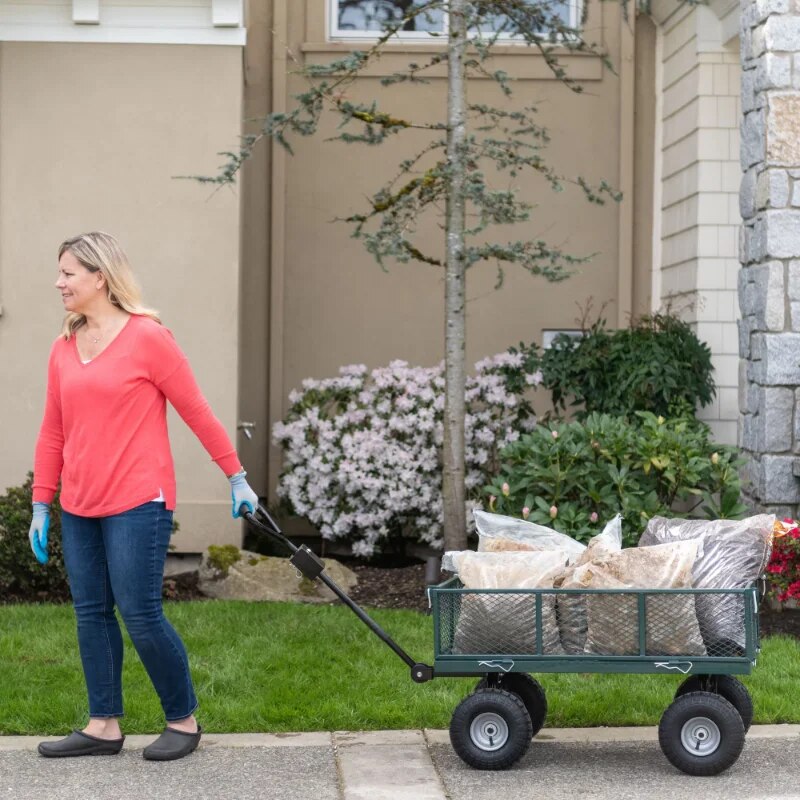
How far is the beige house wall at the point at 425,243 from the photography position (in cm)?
983

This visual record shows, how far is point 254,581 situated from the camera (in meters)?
7.72

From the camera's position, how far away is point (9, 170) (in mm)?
8633

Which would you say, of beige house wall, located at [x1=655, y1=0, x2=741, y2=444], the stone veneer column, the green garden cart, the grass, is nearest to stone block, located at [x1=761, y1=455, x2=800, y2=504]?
the stone veneer column

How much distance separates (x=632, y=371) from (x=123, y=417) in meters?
4.64

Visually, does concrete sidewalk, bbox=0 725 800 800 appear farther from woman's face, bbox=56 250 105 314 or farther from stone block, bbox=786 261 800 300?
stone block, bbox=786 261 800 300

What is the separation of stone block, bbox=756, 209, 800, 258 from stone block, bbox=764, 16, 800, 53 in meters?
0.91

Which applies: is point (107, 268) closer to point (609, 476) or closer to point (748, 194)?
point (609, 476)

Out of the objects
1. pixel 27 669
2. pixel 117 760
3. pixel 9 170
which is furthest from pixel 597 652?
pixel 9 170

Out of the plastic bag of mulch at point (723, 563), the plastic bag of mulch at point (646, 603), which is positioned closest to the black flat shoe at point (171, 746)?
the plastic bag of mulch at point (646, 603)

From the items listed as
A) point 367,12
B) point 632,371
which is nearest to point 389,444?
point 632,371

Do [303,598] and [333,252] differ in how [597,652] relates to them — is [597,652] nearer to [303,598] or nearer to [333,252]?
[303,598]

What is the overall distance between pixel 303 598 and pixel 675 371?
9.07 ft

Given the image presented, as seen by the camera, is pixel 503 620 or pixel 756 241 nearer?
pixel 503 620

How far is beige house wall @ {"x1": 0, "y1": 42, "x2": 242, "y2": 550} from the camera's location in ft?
28.3
